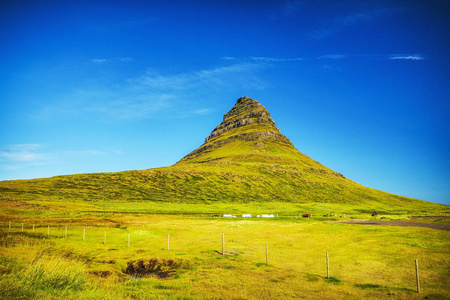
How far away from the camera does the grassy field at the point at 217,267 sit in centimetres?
1721

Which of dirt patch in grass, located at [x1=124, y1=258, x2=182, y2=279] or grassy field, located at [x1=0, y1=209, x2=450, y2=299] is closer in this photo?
grassy field, located at [x1=0, y1=209, x2=450, y2=299]

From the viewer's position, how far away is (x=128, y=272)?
84.8 feet

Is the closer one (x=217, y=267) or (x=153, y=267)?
(x=217, y=267)

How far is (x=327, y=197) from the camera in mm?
182375

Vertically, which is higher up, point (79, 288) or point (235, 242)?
point (79, 288)

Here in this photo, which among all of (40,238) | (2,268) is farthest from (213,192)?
(2,268)

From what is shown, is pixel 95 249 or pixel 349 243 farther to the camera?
pixel 349 243

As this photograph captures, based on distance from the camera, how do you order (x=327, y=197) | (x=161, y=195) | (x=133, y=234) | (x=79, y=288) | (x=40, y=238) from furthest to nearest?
1. (x=327, y=197)
2. (x=161, y=195)
3. (x=133, y=234)
4. (x=40, y=238)
5. (x=79, y=288)

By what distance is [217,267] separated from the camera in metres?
27.0

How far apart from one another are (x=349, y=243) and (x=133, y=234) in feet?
114

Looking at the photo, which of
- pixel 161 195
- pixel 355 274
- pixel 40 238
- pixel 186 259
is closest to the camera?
pixel 355 274

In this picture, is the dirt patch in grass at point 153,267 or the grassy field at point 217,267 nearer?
the grassy field at point 217,267

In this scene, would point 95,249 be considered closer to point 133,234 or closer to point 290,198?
point 133,234

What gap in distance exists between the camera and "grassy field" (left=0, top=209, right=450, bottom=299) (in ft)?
56.5
